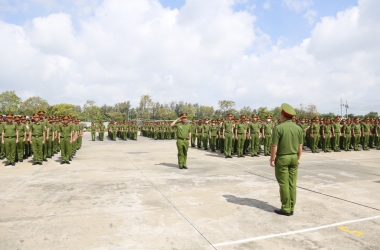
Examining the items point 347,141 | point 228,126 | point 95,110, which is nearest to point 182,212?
point 228,126

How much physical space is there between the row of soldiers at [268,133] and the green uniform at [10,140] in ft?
26.3

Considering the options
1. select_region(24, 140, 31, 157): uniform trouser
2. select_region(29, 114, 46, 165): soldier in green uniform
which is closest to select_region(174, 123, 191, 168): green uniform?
select_region(29, 114, 46, 165): soldier in green uniform

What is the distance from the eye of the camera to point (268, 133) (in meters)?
12.9

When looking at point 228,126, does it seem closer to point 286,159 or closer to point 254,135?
point 254,135

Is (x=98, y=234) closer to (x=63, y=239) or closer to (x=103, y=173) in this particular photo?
(x=63, y=239)

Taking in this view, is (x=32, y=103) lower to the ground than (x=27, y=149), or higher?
higher

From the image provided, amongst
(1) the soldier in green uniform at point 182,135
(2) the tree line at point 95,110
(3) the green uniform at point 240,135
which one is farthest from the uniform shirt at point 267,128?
(2) the tree line at point 95,110

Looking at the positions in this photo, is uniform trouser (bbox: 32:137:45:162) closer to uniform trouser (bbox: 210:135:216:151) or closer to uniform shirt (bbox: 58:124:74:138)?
uniform shirt (bbox: 58:124:74:138)

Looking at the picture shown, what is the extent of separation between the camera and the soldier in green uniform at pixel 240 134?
1199cm

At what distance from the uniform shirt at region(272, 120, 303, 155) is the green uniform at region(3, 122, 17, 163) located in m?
9.16

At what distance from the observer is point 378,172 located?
8.12 m

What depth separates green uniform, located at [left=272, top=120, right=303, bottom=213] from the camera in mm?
4320

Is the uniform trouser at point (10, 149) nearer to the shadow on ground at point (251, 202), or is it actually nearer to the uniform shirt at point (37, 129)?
the uniform shirt at point (37, 129)

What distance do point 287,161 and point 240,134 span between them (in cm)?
766
